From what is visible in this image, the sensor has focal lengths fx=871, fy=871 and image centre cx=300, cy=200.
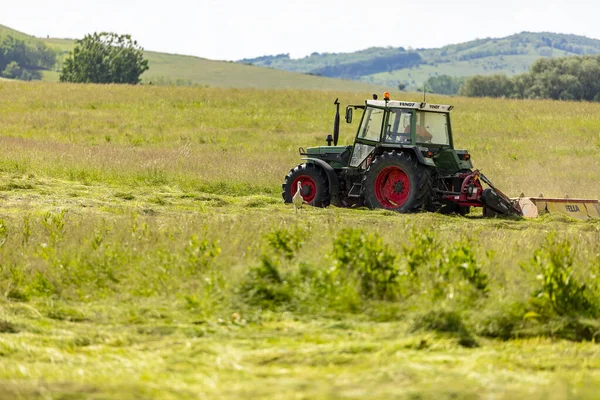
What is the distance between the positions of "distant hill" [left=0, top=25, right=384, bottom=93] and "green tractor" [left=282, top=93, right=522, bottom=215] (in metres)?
71.5

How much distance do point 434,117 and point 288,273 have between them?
7823mm

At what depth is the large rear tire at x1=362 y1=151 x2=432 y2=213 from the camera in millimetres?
13609

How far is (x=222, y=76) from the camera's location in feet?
356

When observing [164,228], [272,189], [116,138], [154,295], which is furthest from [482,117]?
[154,295]

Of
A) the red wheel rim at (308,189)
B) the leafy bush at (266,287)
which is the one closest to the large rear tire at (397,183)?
the red wheel rim at (308,189)

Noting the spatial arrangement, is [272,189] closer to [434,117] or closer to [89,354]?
[434,117]

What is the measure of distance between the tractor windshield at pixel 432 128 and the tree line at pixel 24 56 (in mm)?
112595

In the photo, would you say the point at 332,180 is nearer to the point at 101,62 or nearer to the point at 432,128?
the point at 432,128

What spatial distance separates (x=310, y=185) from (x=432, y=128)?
7.44ft

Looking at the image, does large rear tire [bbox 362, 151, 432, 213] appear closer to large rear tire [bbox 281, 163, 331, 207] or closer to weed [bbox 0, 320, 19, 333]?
large rear tire [bbox 281, 163, 331, 207]

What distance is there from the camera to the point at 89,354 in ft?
19.2

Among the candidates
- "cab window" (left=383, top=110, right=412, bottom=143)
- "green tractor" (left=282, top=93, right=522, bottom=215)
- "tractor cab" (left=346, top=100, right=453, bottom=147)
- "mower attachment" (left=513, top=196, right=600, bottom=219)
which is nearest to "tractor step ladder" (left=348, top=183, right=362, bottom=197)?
"green tractor" (left=282, top=93, right=522, bottom=215)

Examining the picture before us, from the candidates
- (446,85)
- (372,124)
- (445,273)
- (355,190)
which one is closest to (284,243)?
(445,273)

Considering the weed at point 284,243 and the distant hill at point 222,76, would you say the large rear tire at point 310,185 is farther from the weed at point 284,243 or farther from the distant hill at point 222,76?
the distant hill at point 222,76
